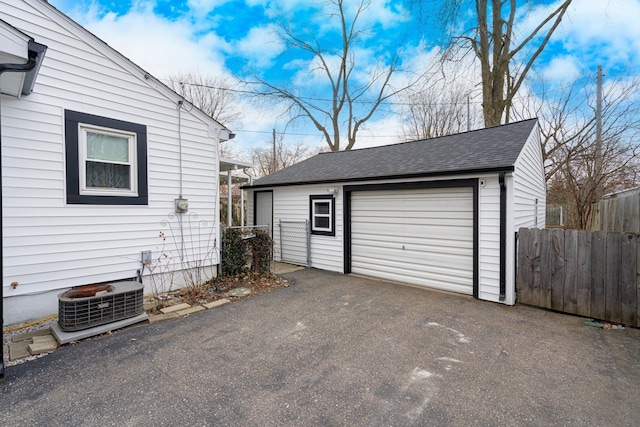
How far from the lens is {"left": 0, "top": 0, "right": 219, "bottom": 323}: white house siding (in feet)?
12.8

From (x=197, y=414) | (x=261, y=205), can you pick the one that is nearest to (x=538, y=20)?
(x=261, y=205)

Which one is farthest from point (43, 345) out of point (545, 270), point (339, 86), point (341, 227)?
point (339, 86)

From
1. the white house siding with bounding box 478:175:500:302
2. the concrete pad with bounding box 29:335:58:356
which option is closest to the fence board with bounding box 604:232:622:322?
the white house siding with bounding box 478:175:500:302

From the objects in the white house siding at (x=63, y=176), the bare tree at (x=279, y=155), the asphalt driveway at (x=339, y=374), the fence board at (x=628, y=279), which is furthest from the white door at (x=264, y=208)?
the bare tree at (x=279, y=155)

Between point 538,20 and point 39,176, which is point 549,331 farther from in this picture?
point 538,20

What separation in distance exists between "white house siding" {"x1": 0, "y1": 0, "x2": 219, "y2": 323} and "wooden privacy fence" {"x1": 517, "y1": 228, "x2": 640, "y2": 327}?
631cm

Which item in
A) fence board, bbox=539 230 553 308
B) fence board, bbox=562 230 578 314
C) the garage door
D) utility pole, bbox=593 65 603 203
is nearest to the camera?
fence board, bbox=562 230 578 314

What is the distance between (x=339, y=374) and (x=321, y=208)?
17.5ft

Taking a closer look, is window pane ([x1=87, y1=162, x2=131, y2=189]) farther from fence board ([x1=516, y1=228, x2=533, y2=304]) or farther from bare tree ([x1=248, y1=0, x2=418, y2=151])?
bare tree ([x1=248, y1=0, x2=418, y2=151])

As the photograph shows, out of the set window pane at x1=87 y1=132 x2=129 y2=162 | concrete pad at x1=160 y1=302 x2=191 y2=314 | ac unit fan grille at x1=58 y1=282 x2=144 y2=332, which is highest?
window pane at x1=87 y1=132 x2=129 y2=162

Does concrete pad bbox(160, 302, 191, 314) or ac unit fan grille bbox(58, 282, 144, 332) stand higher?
ac unit fan grille bbox(58, 282, 144, 332)

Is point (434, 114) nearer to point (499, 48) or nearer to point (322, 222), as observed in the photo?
point (499, 48)

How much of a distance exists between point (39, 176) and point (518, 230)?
7531mm

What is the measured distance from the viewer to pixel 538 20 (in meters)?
11.9
